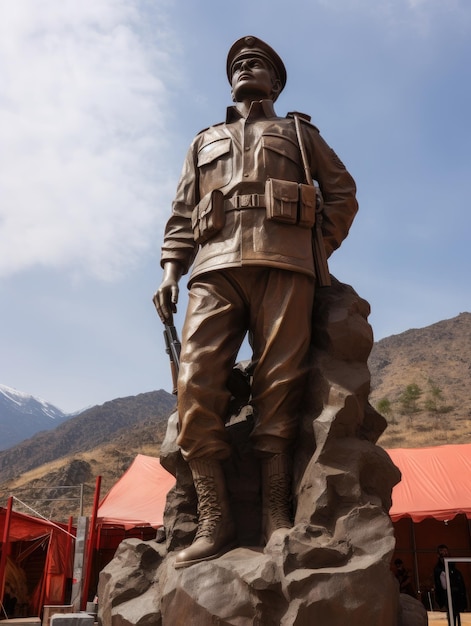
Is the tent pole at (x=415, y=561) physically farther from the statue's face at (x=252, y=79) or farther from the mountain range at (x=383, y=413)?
the statue's face at (x=252, y=79)

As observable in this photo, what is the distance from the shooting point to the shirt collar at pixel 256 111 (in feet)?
13.4

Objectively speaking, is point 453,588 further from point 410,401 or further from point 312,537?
point 410,401

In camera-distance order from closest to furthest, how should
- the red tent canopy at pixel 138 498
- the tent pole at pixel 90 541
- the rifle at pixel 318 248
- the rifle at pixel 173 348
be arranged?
the rifle at pixel 318 248, the rifle at pixel 173 348, the tent pole at pixel 90 541, the red tent canopy at pixel 138 498

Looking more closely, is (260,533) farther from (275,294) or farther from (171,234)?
(171,234)

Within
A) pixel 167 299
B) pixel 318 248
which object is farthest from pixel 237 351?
pixel 318 248

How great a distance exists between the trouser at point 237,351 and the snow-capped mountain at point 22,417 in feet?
413

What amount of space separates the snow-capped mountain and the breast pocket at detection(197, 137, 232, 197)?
412 feet

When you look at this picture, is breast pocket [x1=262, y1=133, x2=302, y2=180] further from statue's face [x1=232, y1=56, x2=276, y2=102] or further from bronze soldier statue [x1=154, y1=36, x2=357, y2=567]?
statue's face [x1=232, y1=56, x2=276, y2=102]

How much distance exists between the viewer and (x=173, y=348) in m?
3.90

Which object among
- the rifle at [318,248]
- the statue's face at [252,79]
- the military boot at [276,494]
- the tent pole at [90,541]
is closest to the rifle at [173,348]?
the military boot at [276,494]

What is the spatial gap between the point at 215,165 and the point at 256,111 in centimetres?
52

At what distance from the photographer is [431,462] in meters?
10.5

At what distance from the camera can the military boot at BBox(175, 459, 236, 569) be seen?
3.16 metres

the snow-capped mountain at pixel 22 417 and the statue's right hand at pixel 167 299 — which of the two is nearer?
the statue's right hand at pixel 167 299
